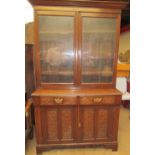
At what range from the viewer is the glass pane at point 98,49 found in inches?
78.0

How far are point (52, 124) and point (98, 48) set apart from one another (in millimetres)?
1218

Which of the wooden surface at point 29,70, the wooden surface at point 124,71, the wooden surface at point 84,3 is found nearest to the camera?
the wooden surface at point 84,3

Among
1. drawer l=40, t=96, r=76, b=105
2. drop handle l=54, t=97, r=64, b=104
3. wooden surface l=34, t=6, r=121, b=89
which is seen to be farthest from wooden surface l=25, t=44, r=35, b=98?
drop handle l=54, t=97, r=64, b=104

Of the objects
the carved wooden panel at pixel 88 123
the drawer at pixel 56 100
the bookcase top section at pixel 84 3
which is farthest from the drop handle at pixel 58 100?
the bookcase top section at pixel 84 3

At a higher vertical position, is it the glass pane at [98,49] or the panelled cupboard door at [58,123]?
the glass pane at [98,49]

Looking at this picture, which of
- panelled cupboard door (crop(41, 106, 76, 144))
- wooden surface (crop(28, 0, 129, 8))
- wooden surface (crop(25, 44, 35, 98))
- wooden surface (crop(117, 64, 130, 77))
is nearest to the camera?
wooden surface (crop(28, 0, 129, 8))

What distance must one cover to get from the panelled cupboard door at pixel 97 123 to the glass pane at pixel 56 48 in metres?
0.50

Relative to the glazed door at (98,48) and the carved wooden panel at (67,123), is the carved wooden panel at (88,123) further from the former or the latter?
the glazed door at (98,48)

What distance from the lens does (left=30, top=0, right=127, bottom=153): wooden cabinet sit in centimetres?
186

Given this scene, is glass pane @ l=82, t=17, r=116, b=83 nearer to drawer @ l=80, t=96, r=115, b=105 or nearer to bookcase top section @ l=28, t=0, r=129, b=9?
bookcase top section @ l=28, t=0, r=129, b=9

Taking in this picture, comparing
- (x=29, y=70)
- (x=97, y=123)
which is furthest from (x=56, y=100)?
(x=29, y=70)

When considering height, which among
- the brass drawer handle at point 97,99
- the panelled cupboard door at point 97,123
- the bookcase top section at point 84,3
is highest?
the bookcase top section at point 84,3

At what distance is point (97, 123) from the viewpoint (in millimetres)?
1969
